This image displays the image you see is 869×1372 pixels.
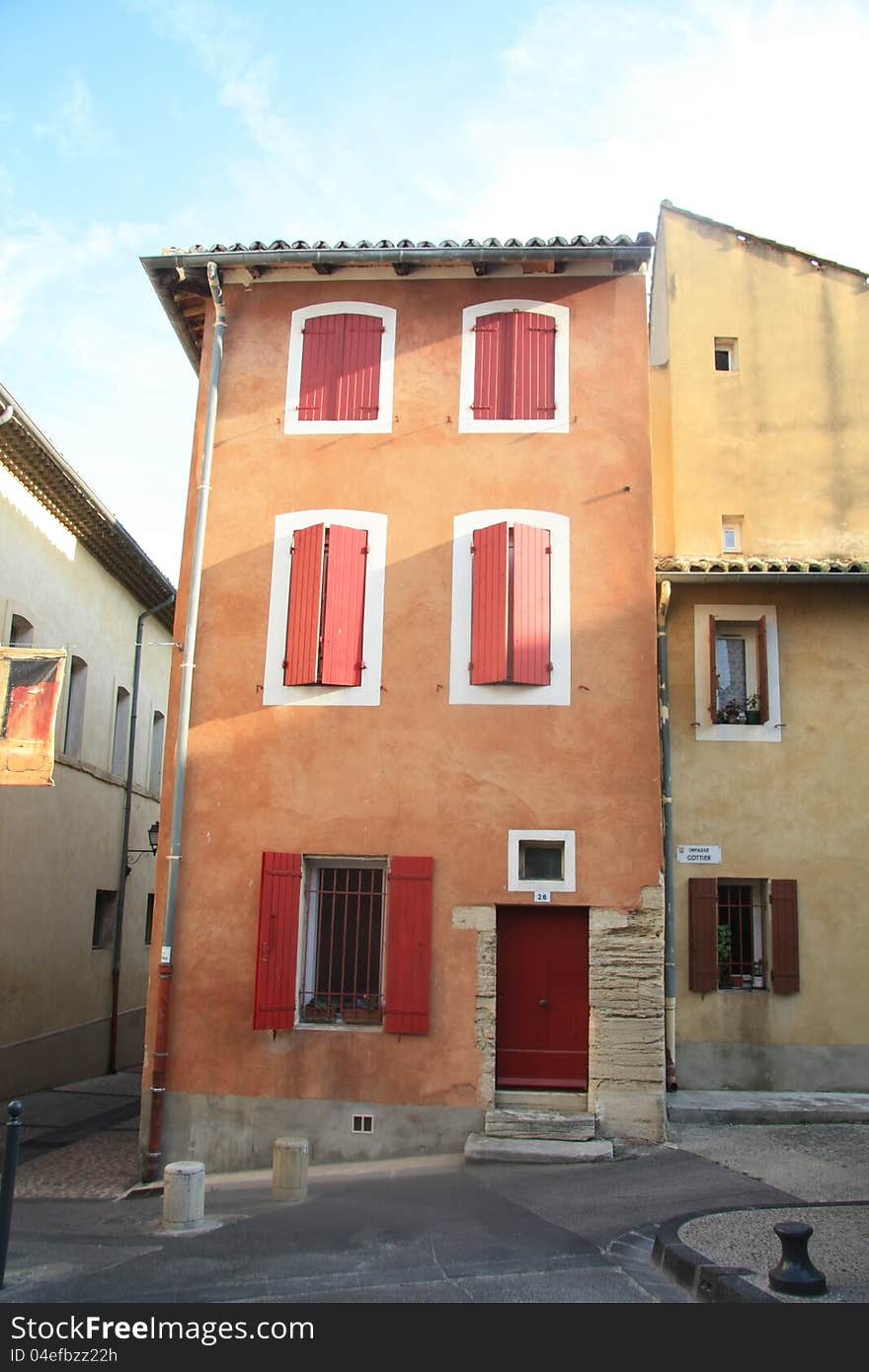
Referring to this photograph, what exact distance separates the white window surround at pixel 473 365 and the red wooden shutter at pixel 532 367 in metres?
0.06

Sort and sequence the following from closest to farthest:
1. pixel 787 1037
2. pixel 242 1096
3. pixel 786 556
→ pixel 242 1096
pixel 787 1037
pixel 786 556

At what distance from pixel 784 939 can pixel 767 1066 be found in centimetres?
135

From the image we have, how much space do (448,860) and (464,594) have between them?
2661mm

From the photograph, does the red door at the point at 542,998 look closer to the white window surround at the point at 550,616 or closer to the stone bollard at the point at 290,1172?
the white window surround at the point at 550,616

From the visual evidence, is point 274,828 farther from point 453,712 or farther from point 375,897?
point 453,712

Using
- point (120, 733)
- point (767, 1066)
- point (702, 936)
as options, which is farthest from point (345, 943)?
point (120, 733)

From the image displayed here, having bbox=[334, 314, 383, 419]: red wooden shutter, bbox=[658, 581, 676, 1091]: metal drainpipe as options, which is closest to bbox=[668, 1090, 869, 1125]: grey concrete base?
bbox=[658, 581, 676, 1091]: metal drainpipe

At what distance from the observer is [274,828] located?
1048 centimetres

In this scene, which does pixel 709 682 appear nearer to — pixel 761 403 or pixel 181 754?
pixel 761 403

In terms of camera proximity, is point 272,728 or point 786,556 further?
point 786,556

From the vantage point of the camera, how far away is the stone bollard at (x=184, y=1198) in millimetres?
8188

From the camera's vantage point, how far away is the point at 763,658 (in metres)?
12.2

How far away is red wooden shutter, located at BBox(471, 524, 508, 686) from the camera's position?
1043 cm
